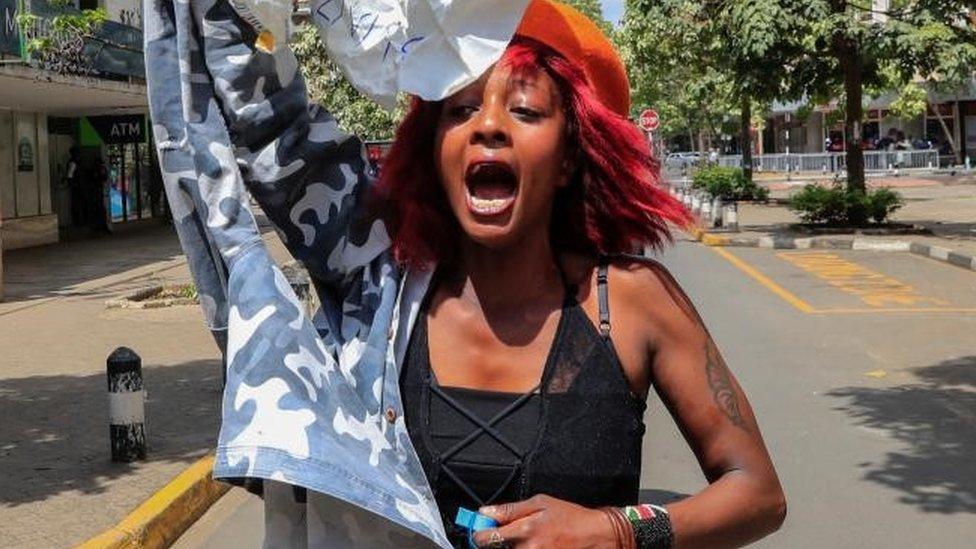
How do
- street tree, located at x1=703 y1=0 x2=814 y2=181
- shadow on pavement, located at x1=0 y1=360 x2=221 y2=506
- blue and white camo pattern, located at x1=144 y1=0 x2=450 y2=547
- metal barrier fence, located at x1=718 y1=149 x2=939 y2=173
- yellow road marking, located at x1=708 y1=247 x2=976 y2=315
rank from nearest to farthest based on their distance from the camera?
1. blue and white camo pattern, located at x1=144 y1=0 x2=450 y2=547
2. shadow on pavement, located at x1=0 y1=360 x2=221 y2=506
3. yellow road marking, located at x1=708 y1=247 x2=976 y2=315
4. street tree, located at x1=703 y1=0 x2=814 y2=181
5. metal barrier fence, located at x1=718 y1=149 x2=939 y2=173

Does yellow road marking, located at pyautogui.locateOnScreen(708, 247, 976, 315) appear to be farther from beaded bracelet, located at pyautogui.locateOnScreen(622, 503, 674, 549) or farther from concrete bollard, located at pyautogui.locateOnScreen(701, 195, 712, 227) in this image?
beaded bracelet, located at pyautogui.locateOnScreen(622, 503, 674, 549)

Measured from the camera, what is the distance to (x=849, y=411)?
8.05 m

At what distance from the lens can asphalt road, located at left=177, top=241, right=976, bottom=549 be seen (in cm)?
578

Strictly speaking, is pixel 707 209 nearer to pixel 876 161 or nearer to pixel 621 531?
pixel 621 531

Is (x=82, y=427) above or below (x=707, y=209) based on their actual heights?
below

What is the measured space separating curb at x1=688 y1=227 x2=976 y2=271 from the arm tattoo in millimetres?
17303

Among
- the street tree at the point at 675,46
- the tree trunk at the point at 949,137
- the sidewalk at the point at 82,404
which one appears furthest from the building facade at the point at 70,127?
the tree trunk at the point at 949,137

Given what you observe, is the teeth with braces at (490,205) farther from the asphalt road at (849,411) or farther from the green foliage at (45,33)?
the green foliage at (45,33)

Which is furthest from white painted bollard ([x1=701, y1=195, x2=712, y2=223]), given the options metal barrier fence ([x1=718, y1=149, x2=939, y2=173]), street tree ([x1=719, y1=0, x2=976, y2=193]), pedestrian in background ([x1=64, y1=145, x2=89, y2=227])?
metal barrier fence ([x1=718, y1=149, x2=939, y2=173])

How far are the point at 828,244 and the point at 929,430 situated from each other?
44.9 ft

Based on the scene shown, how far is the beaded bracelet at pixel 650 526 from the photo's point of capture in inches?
66.5

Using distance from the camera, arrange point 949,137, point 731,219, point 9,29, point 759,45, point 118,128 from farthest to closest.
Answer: point 949,137 → point 118,128 → point 731,219 → point 759,45 → point 9,29

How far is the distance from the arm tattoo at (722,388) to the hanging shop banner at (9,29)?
17.6 m

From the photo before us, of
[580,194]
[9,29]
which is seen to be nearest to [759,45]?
[9,29]
